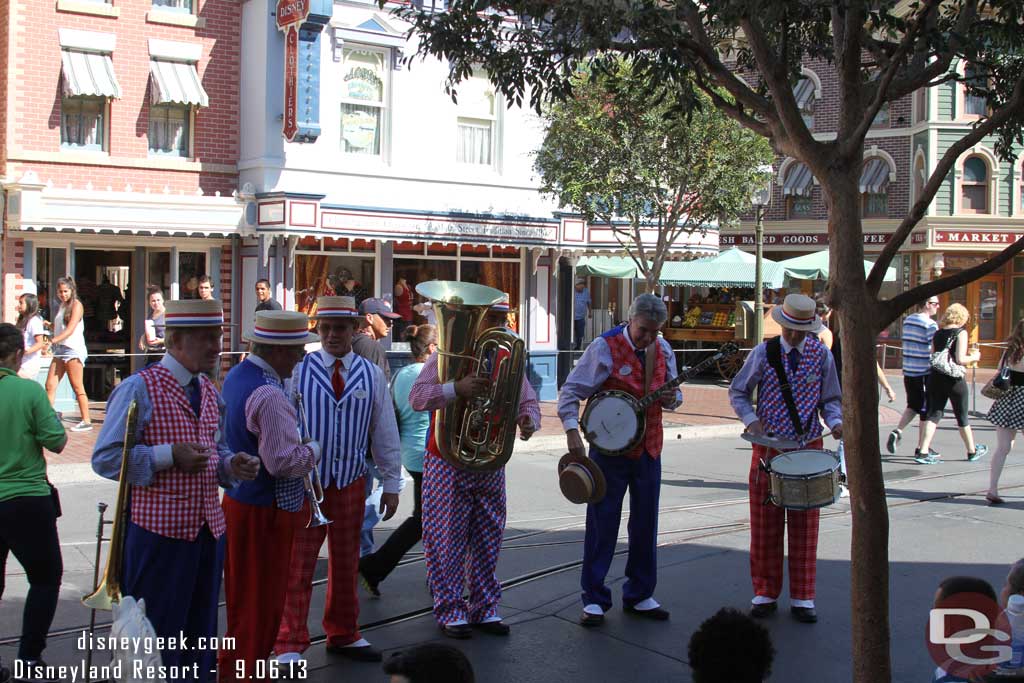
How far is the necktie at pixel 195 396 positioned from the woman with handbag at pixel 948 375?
10.2 metres

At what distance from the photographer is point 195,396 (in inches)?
178

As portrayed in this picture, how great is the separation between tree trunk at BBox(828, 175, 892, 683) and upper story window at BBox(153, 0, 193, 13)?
15148 millimetres

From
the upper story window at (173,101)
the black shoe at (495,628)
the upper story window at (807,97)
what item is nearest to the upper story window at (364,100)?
the upper story window at (173,101)

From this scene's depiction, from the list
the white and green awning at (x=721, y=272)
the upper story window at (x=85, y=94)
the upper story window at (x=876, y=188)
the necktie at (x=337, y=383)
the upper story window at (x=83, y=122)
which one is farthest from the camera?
the upper story window at (x=876, y=188)

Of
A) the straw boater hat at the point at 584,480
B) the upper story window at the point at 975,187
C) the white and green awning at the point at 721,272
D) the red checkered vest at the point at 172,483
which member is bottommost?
the straw boater hat at the point at 584,480

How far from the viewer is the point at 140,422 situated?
433cm

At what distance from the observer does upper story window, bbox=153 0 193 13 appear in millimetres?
16953

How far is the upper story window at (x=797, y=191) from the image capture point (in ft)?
110

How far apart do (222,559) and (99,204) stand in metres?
12.4

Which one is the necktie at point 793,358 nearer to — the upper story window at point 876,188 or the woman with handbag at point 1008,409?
the woman with handbag at point 1008,409

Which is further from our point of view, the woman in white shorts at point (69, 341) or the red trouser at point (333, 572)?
the woman in white shorts at point (69, 341)

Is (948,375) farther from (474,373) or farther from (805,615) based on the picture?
(474,373)

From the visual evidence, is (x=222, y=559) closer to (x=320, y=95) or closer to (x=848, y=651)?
(x=848, y=651)

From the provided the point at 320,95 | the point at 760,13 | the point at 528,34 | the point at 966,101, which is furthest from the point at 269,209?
the point at 966,101
